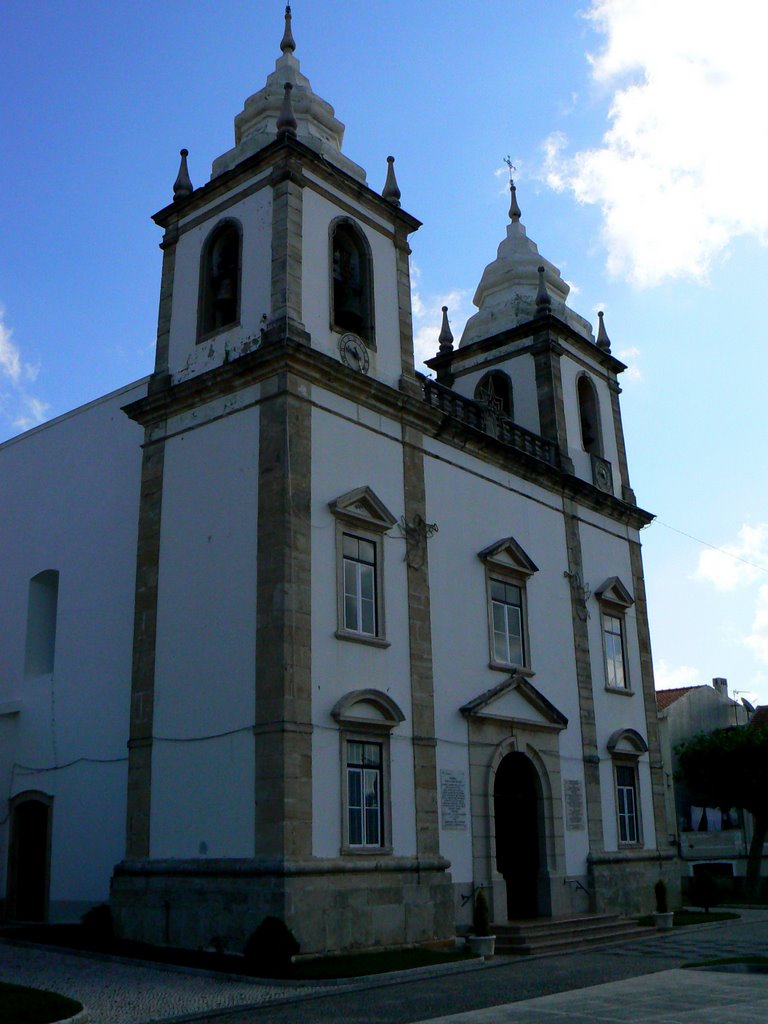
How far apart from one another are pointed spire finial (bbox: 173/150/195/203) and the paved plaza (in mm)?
12778

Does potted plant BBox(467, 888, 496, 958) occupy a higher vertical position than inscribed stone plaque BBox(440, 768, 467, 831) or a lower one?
lower

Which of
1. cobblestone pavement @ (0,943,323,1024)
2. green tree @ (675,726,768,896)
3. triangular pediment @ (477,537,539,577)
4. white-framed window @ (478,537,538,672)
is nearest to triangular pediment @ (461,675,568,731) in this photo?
white-framed window @ (478,537,538,672)

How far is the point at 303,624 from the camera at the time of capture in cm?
1523

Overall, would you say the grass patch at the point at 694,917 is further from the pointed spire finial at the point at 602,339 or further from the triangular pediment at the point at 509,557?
the pointed spire finial at the point at 602,339

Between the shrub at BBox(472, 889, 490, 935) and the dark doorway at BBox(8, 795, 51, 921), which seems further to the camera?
the dark doorway at BBox(8, 795, 51, 921)

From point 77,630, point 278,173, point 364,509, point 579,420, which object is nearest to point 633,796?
point 579,420

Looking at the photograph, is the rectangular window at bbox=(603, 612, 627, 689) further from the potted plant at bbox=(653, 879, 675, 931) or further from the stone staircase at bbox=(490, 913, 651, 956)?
the stone staircase at bbox=(490, 913, 651, 956)

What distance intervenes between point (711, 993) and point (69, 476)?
14354 mm

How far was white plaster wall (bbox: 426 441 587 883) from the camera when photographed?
1784cm

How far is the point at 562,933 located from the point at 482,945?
2.63m

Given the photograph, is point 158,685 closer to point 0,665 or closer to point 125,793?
point 125,793

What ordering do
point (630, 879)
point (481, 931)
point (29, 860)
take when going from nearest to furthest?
1. point (481, 931)
2. point (29, 860)
3. point (630, 879)

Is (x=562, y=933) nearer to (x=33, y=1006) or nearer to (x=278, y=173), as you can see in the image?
(x=33, y=1006)

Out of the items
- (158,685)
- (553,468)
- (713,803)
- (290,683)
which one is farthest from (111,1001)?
(713,803)
